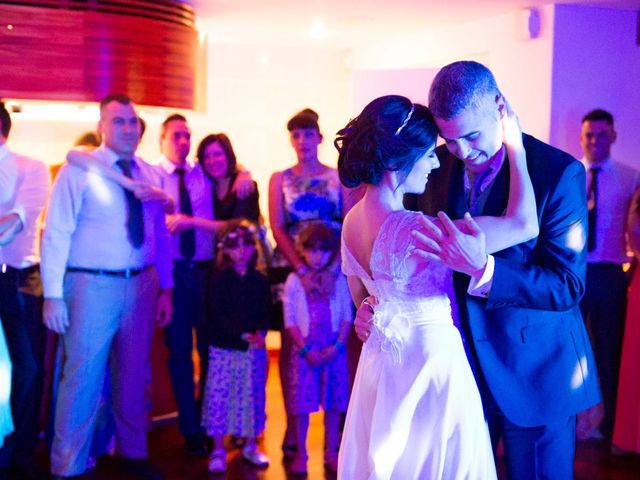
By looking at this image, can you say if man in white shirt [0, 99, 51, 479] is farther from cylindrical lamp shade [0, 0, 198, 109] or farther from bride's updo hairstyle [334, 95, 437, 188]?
bride's updo hairstyle [334, 95, 437, 188]

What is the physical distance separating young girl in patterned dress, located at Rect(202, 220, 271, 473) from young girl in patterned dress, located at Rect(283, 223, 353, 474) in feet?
0.53

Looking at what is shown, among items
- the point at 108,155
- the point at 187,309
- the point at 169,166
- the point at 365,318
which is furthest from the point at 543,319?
the point at 169,166

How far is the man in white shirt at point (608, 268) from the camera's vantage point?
184 inches

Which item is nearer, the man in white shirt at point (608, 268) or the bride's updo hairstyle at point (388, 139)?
the bride's updo hairstyle at point (388, 139)

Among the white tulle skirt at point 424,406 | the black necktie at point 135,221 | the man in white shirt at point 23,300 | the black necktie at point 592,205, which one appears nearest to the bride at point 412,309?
the white tulle skirt at point 424,406

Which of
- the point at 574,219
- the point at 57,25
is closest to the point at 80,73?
the point at 57,25

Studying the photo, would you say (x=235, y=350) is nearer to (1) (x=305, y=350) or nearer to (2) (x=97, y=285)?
(1) (x=305, y=350)

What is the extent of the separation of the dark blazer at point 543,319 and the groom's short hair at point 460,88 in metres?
0.24

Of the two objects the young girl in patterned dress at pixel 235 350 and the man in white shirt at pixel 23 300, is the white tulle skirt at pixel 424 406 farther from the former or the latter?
the man in white shirt at pixel 23 300

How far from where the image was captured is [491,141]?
222 centimetres

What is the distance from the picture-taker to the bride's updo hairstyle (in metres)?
2.18

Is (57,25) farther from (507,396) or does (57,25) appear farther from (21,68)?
(507,396)

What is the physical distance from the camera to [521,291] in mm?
2121

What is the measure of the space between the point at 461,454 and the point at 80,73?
12.1 ft
